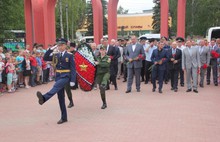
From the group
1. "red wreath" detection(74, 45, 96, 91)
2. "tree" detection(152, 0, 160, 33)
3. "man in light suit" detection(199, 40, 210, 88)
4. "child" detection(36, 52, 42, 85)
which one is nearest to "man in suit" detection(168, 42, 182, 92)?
"man in light suit" detection(199, 40, 210, 88)

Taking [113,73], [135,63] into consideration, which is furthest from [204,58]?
[113,73]

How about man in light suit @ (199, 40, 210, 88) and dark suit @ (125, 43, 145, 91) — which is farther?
man in light suit @ (199, 40, 210, 88)

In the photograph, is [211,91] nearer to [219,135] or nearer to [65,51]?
[219,135]

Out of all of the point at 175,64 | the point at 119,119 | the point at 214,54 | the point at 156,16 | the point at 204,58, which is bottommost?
the point at 119,119

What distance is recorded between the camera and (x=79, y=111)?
7816mm

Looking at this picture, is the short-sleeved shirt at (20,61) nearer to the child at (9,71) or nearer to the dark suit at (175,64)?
the child at (9,71)

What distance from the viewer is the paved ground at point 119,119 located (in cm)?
571

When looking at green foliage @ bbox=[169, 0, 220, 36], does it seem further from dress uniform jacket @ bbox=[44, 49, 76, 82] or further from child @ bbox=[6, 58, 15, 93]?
dress uniform jacket @ bbox=[44, 49, 76, 82]

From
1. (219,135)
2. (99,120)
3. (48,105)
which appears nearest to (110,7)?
(48,105)

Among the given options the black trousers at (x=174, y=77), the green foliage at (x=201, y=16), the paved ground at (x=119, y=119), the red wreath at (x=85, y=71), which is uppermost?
the green foliage at (x=201, y=16)

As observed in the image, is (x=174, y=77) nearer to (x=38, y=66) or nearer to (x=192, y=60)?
(x=192, y=60)

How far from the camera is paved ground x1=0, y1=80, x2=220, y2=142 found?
18.7 feet

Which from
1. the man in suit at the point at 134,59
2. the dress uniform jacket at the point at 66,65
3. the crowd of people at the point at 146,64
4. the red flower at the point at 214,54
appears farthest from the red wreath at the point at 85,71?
the red flower at the point at 214,54

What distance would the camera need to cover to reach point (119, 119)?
22.6ft
